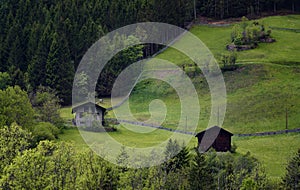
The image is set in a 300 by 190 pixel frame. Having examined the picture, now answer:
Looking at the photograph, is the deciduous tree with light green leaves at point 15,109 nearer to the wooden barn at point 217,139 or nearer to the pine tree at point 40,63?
the wooden barn at point 217,139

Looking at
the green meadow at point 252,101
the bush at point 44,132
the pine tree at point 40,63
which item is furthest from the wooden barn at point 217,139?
the pine tree at point 40,63

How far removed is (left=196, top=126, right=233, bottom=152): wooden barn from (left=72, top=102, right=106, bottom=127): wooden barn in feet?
59.2

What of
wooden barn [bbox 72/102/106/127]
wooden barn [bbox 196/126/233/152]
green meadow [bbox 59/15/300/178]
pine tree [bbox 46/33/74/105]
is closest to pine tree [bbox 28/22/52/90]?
pine tree [bbox 46/33/74/105]

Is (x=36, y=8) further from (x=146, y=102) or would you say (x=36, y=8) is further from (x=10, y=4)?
(x=146, y=102)

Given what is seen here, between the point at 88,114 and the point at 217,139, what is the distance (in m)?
21.9

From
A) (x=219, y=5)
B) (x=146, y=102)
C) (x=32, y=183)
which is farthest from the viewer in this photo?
(x=219, y=5)

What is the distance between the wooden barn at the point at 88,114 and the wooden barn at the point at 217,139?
18.0 meters

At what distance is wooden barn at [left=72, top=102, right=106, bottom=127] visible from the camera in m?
91.0

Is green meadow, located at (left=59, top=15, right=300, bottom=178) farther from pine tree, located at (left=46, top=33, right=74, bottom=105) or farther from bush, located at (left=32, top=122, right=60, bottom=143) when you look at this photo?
pine tree, located at (left=46, top=33, right=74, bottom=105)

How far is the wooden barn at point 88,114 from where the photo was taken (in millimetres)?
91000

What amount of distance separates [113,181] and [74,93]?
54.8 metres

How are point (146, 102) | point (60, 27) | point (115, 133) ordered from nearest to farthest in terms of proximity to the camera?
point (115, 133), point (146, 102), point (60, 27)

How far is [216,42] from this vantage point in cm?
12875

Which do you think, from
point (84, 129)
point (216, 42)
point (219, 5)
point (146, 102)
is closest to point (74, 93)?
point (146, 102)
